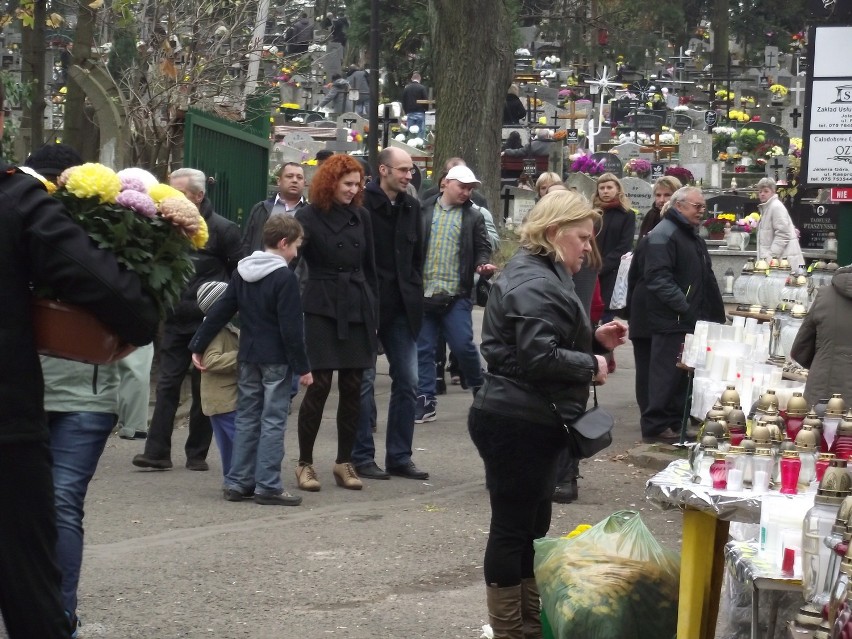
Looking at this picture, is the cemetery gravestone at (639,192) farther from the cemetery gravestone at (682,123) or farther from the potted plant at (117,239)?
the potted plant at (117,239)

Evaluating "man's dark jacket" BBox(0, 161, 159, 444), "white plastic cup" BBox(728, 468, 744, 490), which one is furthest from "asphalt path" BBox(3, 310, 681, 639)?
"man's dark jacket" BBox(0, 161, 159, 444)

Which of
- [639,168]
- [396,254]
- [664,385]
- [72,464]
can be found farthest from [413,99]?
[72,464]

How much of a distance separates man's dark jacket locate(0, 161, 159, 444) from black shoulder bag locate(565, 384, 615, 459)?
207 cm

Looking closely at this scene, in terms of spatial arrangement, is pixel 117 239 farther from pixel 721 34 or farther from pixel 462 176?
pixel 721 34

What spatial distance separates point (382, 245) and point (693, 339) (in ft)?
6.75

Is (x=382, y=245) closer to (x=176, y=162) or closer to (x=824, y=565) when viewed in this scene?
(x=176, y=162)

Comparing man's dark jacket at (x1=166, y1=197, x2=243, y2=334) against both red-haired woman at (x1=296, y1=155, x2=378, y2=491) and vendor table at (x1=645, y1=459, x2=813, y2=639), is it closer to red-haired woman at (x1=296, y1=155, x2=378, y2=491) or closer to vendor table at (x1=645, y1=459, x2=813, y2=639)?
red-haired woman at (x1=296, y1=155, x2=378, y2=491)

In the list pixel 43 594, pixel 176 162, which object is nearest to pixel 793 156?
pixel 176 162

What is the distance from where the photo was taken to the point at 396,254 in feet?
28.3

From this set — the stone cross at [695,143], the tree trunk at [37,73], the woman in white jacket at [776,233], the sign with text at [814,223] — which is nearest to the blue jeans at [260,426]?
the tree trunk at [37,73]

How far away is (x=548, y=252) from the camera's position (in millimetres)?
5328

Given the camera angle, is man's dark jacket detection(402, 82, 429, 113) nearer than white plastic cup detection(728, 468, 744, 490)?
No

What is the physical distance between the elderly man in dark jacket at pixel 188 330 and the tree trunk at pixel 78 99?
6.85 m

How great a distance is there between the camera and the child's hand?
800cm
